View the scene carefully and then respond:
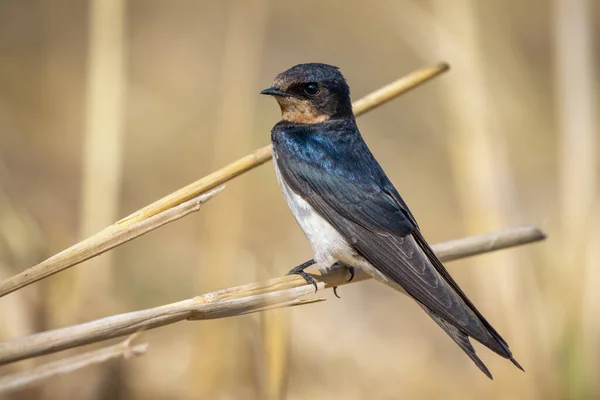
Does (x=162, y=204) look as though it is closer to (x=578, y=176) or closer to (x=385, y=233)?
(x=385, y=233)

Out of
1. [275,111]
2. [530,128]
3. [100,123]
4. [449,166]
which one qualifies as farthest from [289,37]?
[100,123]

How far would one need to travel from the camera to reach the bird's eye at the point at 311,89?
236 cm

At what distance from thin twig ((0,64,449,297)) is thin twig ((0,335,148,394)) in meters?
0.16

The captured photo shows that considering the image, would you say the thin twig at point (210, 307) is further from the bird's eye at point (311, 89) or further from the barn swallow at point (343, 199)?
the bird's eye at point (311, 89)

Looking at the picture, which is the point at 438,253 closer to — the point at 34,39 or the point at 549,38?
the point at 34,39

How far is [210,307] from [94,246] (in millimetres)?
A: 241

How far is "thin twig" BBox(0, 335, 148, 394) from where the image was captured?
1512 millimetres

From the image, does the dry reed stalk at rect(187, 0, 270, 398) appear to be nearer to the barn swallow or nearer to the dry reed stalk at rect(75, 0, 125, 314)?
the barn swallow

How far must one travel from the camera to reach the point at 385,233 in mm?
2094

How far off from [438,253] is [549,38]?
4129 millimetres

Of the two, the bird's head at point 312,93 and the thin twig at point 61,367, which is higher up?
the bird's head at point 312,93

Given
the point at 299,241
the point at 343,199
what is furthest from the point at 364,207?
the point at 299,241

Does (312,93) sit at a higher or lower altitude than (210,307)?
higher

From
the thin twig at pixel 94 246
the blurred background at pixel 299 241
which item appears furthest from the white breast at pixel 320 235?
the thin twig at pixel 94 246
